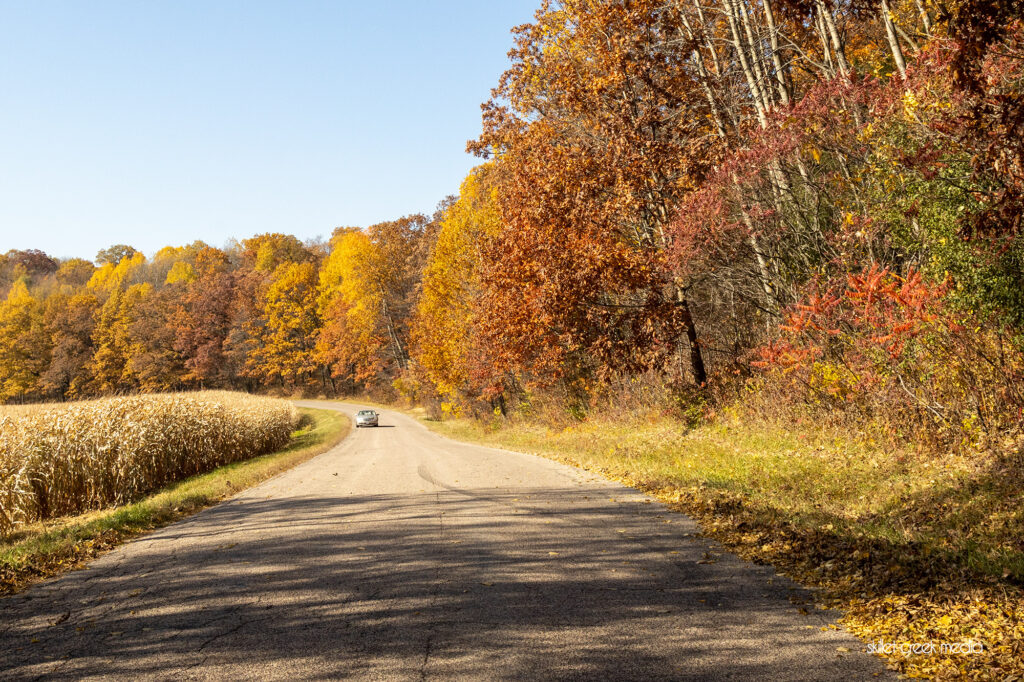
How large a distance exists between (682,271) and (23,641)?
1320 cm

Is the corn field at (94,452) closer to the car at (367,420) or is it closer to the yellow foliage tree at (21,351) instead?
the car at (367,420)

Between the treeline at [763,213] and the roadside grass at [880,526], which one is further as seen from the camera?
the treeline at [763,213]

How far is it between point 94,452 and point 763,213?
14.8 metres

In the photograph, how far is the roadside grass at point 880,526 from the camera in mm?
4422

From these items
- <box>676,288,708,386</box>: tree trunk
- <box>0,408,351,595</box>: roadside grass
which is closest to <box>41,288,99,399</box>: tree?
<box>0,408,351,595</box>: roadside grass

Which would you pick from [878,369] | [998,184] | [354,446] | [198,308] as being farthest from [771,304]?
[198,308]

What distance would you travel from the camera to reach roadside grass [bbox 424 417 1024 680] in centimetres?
442

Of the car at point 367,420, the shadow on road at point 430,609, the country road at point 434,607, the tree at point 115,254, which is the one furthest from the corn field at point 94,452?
the tree at point 115,254

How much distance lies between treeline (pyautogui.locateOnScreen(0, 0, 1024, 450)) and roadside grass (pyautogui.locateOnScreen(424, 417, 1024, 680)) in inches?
38.4

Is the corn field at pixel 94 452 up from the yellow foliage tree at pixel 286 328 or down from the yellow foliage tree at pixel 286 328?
down

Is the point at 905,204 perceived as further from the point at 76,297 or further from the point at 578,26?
the point at 76,297

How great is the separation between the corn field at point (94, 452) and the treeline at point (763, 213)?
31.2 ft

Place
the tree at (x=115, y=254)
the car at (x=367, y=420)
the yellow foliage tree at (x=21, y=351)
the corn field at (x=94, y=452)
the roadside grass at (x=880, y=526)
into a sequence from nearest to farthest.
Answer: the roadside grass at (x=880, y=526), the corn field at (x=94, y=452), the car at (x=367, y=420), the yellow foliage tree at (x=21, y=351), the tree at (x=115, y=254)

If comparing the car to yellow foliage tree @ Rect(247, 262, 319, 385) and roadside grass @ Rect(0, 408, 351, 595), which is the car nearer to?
roadside grass @ Rect(0, 408, 351, 595)
